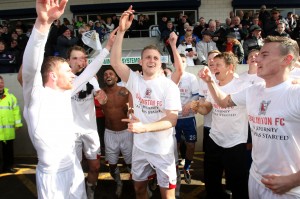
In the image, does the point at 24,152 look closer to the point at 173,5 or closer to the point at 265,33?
the point at 265,33

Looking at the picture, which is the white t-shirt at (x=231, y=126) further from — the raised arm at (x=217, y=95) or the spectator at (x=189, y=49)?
the spectator at (x=189, y=49)

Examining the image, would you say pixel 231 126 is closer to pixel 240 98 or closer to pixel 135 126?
pixel 240 98

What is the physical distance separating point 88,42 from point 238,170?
21.1 feet

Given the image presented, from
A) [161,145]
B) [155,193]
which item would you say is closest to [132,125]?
[161,145]

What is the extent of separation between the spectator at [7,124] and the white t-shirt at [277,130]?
539cm

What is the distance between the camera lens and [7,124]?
6.23m

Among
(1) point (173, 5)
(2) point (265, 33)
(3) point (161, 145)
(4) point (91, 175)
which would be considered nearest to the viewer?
(3) point (161, 145)

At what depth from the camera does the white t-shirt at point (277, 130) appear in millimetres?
2330

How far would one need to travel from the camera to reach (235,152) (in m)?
3.69

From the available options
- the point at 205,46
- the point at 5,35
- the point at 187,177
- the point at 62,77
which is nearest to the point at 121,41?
the point at 62,77

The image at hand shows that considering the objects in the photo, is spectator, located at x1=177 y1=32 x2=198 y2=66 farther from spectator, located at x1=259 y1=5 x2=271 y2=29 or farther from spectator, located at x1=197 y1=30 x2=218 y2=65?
spectator, located at x1=259 y1=5 x2=271 y2=29

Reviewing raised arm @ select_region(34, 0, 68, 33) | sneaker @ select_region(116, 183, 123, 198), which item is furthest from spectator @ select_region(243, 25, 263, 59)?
raised arm @ select_region(34, 0, 68, 33)

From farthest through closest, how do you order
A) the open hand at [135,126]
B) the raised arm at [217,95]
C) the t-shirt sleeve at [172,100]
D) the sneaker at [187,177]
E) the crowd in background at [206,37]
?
the crowd in background at [206,37], the sneaker at [187,177], the t-shirt sleeve at [172,100], the raised arm at [217,95], the open hand at [135,126]

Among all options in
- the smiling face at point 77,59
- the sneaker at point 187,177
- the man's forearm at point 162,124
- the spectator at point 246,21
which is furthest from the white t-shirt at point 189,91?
the spectator at point 246,21
